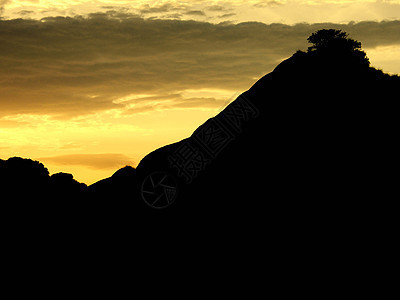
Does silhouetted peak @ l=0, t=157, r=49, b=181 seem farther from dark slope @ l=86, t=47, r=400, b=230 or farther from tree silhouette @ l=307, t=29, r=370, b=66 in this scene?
tree silhouette @ l=307, t=29, r=370, b=66

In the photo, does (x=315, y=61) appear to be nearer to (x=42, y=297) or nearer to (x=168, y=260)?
(x=168, y=260)

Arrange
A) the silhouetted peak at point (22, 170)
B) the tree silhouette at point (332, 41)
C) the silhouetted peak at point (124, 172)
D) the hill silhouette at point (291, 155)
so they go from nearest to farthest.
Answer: the hill silhouette at point (291, 155), the silhouetted peak at point (124, 172), the silhouetted peak at point (22, 170), the tree silhouette at point (332, 41)

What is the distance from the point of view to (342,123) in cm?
3111

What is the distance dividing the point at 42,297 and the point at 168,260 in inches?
491

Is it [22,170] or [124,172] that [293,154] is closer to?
[124,172]

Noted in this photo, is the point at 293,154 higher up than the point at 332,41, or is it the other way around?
the point at 332,41

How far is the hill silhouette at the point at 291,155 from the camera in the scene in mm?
29234

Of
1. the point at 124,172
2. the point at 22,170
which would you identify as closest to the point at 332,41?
the point at 124,172

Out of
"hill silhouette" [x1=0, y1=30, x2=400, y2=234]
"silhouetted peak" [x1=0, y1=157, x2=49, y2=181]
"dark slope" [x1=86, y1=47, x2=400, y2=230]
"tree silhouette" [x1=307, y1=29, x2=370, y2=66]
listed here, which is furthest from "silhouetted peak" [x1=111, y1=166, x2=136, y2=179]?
"tree silhouette" [x1=307, y1=29, x2=370, y2=66]

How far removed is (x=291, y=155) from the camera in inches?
1206

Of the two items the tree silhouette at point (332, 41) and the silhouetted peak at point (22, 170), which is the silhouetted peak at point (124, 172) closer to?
the silhouetted peak at point (22, 170)

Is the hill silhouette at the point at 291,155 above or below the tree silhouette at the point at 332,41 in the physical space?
below

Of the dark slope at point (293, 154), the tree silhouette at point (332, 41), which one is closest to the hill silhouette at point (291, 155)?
the dark slope at point (293, 154)

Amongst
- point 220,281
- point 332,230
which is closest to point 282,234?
point 332,230
